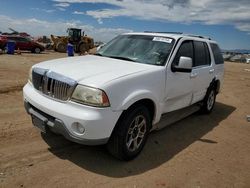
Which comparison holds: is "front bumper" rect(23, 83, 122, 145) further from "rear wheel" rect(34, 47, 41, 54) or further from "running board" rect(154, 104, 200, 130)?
"rear wheel" rect(34, 47, 41, 54)

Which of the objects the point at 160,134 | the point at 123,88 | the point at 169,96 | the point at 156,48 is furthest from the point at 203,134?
the point at 123,88

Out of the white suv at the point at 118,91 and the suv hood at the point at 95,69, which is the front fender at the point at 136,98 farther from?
the suv hood at the point at 95,69

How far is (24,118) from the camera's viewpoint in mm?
5465

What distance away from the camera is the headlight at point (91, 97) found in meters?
3.39

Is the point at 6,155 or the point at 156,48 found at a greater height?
the point at 156,48

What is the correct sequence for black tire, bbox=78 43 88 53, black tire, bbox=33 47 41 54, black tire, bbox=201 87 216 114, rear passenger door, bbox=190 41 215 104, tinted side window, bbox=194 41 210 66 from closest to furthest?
rear passenger door, bbox=190 41 215 104 < tinted side window, bbox=194 41 210 66 < black tire, bbox=201 87 216 114 < black tire, bbox=33 47 41 54 < black tire, bbox=78 43 88 53

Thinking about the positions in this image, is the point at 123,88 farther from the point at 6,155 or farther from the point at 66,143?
the point at 6,155

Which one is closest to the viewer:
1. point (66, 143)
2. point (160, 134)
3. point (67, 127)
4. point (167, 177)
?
point (67, 127)

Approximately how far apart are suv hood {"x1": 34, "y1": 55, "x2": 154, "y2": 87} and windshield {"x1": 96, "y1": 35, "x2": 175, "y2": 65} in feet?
0.83

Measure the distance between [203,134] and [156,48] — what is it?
212 centimetres

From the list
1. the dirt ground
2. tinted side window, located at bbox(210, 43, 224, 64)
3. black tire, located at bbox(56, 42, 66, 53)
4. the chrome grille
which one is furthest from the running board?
black tire, located at bbox(56, 42, 66, 53)

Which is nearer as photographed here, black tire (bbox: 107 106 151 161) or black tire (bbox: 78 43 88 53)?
black tire (bbox: 107 106 151 161)

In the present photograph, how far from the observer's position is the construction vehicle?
29.4 m

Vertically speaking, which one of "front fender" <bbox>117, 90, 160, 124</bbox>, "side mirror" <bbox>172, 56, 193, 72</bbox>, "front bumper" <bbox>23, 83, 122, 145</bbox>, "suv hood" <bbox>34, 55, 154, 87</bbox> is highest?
"side mirror" <bbox>172, 56, 193, 72</bbox>
